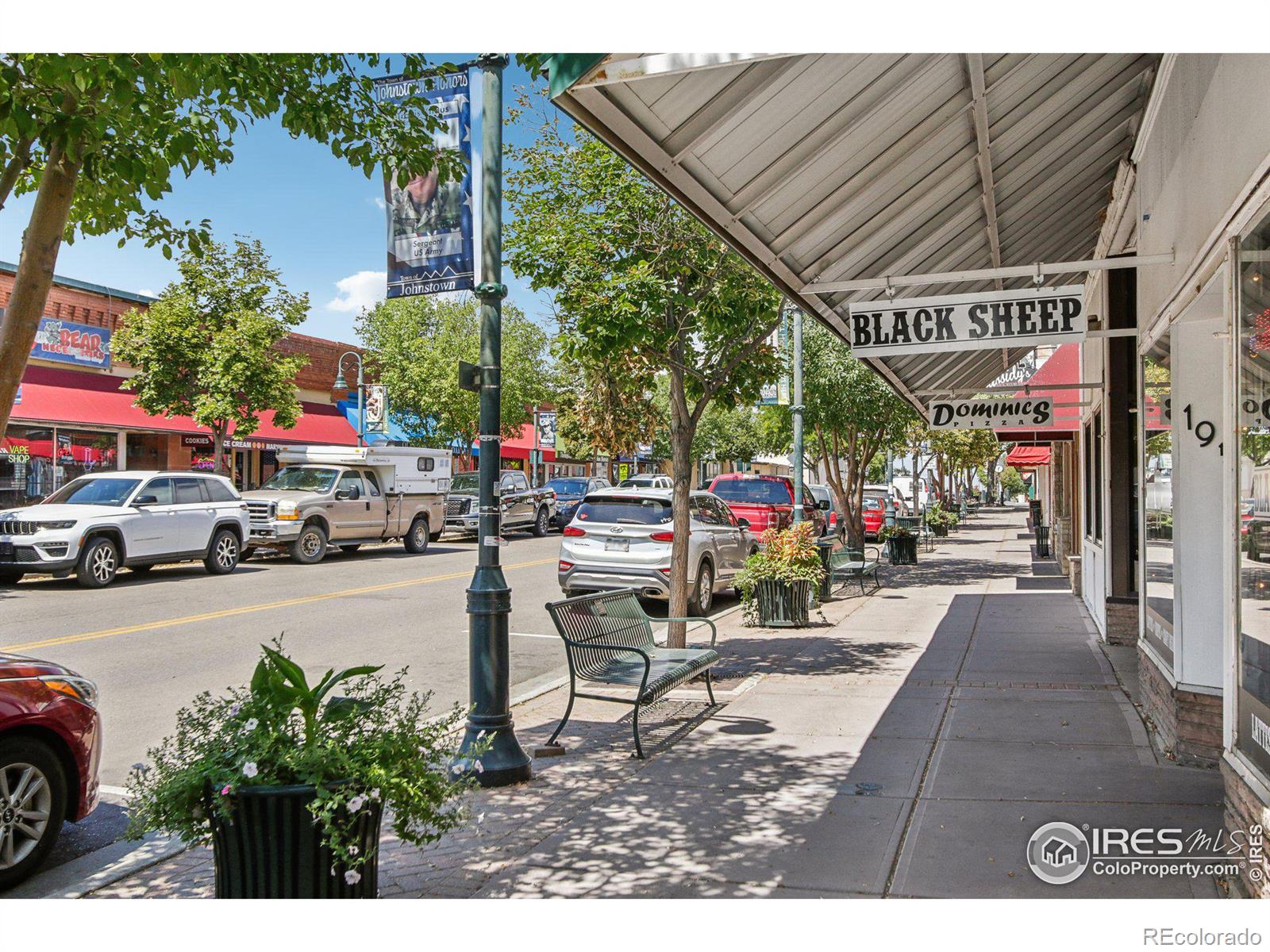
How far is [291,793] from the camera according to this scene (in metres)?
3.75

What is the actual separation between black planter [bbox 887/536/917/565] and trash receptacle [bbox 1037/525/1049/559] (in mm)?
4006

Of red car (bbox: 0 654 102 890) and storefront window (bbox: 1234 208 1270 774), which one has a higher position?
storefront window (bbox: 1234 208 1270 774)

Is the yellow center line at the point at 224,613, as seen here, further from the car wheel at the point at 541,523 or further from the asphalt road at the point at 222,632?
the car wheel at the point at 541,523

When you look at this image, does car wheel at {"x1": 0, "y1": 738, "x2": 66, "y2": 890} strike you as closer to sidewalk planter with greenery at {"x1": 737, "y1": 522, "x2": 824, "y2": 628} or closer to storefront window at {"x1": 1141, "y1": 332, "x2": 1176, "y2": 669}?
storefront window at {"x1": 1141, "y1": 332, "x2": 1176, "y2": 669}

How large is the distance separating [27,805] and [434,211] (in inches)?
183

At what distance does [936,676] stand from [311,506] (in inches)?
612

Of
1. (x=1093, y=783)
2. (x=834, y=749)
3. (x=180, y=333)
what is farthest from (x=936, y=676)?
(x=180, y=333)

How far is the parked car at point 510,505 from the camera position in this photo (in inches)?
1195

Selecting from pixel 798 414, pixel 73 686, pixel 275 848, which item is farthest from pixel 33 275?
pixel 798 414

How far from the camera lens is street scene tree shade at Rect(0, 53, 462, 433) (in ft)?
15.2

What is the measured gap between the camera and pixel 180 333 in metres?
22.2

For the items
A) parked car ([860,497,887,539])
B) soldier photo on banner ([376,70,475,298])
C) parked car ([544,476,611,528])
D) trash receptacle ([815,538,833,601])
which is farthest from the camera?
parked car ([544,476,611,528])

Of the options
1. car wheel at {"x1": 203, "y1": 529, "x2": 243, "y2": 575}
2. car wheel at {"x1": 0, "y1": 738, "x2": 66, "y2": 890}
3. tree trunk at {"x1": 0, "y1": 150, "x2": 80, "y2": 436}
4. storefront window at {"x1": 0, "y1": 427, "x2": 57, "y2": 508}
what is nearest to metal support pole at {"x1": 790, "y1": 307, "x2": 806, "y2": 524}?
car wheel at {"x1": 203, "y1": 529, "x2": 243, "y2": 575}

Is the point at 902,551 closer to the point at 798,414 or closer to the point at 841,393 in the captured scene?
the point at 841,393
